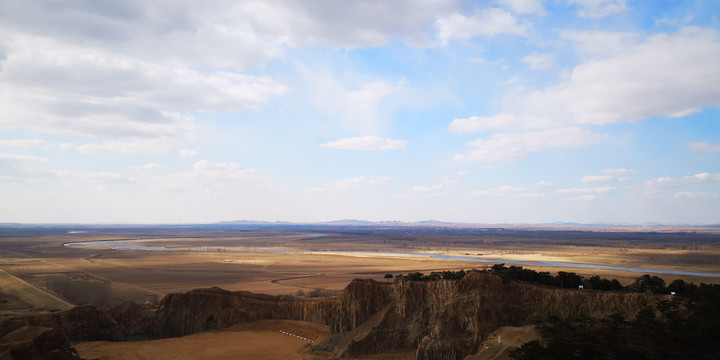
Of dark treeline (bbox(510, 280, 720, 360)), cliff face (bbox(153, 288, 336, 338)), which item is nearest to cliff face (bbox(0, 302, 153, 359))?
cliff face (bbox(153, 288, 336, 338))

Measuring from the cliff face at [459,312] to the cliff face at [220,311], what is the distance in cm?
738

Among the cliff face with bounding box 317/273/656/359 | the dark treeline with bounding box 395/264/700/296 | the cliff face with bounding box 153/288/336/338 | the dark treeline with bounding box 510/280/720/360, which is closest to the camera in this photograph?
the dark treeline with bounding box 510/280/720/360

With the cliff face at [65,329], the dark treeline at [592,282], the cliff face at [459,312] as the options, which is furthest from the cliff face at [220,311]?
the dark treeline at [592,282]

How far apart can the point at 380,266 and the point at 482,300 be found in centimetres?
5946

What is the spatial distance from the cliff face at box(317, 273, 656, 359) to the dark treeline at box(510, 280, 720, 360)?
4.47 meters

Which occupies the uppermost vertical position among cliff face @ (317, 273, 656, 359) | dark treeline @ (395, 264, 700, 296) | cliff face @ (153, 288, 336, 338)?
dark treeline @ (395, 264, 700, 296)

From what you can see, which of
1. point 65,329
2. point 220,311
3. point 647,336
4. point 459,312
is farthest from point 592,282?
point 65,329

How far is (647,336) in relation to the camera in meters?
17.9

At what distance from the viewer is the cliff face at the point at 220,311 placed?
39375mm

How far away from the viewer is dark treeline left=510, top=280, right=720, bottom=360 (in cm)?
1644

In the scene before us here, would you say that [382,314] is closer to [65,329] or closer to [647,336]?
[647,336]

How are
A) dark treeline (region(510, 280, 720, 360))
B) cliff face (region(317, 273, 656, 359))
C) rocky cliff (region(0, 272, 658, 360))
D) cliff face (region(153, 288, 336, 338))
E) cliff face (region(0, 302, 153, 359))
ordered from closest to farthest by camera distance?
dark treeline (region(510, 280, 720, 360)) → cliff face (region(0, 302, 153, 359)) → cliff face (region(317, 273, 656, 359)) → rocky cliff (region(0, 272, 658, 360)) → cliff face (region(153, 288, 336, 338))

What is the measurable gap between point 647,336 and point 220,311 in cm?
3420

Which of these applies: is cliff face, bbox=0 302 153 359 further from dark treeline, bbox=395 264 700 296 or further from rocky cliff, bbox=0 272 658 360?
dark treeline, bbox=395 264 700 296
